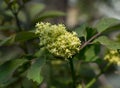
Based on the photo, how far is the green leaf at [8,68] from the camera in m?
1.41

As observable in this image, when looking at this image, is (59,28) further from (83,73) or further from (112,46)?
(83,73)

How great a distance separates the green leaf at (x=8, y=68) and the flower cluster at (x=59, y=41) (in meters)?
0.14

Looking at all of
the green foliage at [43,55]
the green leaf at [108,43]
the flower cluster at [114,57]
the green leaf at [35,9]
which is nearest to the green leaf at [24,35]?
the green foliage at [43,55]

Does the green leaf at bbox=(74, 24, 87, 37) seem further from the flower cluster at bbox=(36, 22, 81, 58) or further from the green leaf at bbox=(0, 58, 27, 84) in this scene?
the green leaf at bbox=(0, 58, 27, 84)

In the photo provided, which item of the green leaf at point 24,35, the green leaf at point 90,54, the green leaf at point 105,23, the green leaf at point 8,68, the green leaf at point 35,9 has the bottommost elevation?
the green leaf at point 8,68

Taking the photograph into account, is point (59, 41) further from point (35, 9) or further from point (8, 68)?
point (35, 9)

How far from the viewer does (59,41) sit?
134 centimetres

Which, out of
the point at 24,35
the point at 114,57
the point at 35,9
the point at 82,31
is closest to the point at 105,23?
the point at 82,31

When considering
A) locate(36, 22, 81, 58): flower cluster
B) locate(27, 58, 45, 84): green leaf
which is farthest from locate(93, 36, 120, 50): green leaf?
locate(27, 58, 45, 84): green leaf

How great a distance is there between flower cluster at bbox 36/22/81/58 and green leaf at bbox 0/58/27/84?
0.14 meters

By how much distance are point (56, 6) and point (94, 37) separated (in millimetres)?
3332

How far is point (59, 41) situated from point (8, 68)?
8.9 inches

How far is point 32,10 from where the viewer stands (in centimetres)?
252

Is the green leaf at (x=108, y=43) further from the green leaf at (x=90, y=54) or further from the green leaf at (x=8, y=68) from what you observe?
the green leaf at (x=8, y=68)
